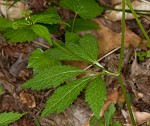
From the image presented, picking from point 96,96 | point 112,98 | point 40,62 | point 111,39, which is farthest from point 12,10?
point 96,96

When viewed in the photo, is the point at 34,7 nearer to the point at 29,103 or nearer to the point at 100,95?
the point at 29,103

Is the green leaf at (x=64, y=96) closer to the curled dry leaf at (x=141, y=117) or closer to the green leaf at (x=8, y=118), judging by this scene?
the green leaf at (x=8, y=118)

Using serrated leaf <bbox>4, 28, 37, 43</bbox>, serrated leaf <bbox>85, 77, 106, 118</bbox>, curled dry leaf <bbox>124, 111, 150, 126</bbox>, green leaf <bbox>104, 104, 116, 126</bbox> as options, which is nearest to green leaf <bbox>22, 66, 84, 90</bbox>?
serrated leaf <bbox>85, 77, 106, 118</bbox>

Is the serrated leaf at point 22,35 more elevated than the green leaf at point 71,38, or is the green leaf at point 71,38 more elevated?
the serrated leaf at point 22,35

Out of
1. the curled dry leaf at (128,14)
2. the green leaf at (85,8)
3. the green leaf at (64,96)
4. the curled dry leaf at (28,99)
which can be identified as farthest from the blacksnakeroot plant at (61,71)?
the curled dry leaf at (128,14)

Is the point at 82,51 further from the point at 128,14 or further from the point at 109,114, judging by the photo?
the point at 128,14

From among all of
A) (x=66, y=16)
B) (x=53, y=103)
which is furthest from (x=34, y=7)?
(x=53, y=103)
